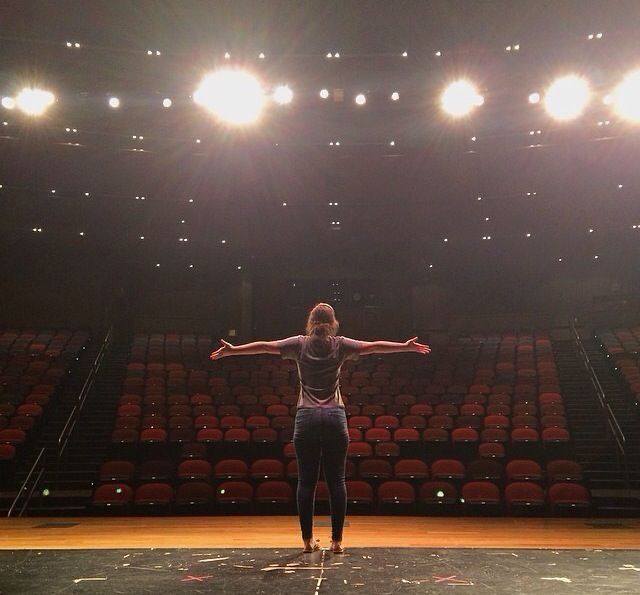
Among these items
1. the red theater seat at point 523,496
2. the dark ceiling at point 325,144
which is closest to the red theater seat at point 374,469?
the red theater seat at point 523,496

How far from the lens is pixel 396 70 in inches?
320

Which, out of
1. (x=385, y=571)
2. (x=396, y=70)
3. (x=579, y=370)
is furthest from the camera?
(x=579, y=370)

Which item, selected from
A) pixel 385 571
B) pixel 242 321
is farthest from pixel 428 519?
pixel 242 321

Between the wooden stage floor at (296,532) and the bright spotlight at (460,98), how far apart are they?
589 centimetres

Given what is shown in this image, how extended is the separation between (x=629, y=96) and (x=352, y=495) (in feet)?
22.3

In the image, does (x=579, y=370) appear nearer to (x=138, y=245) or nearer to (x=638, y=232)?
(x=638, y=232)

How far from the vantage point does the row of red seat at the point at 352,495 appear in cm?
686

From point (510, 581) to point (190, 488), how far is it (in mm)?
5335

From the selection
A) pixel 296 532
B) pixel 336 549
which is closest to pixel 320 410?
pixel 336 549

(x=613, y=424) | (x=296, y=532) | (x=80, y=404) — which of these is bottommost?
(x=296, y=532)

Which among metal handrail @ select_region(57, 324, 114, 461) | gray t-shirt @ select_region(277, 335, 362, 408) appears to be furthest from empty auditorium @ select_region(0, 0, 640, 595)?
metal handrail @ select_region(57, 324, 114, 461)

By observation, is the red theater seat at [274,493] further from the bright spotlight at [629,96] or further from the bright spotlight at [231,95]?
the bright spotlight at [629,96]

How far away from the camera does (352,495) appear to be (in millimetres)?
7066

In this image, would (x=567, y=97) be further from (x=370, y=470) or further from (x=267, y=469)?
(x=267, y=469)
